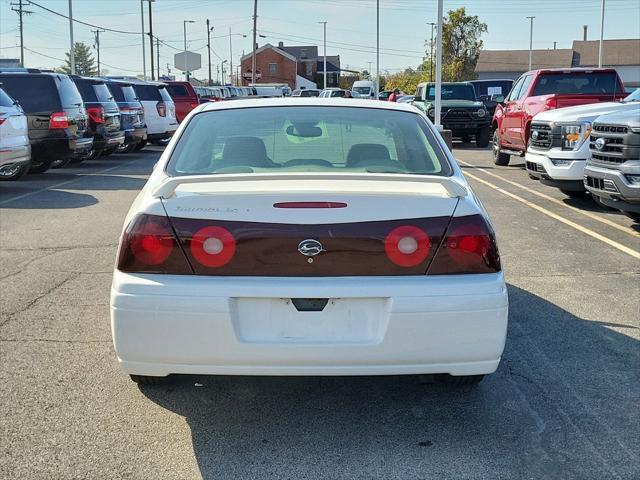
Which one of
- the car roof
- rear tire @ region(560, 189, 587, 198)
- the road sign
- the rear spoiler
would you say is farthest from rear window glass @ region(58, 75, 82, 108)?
the road sign

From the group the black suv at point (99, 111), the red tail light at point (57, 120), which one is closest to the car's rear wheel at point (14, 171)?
the red tail light at point (57, 120)

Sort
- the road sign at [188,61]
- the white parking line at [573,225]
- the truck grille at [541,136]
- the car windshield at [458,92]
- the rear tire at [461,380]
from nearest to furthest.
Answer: the rear tire at [461,380] → the white parking line at [573,225] → the truck grille at [541,136] → the car windshield at [458,92] → the road sign at [188,61]

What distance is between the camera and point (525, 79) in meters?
15.9

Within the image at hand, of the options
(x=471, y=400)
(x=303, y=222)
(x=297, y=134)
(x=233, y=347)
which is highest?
(x=297, y=134)

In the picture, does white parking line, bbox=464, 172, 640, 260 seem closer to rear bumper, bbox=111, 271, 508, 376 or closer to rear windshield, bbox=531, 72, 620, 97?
rear windshield, bbox=531, 72, 620, 97

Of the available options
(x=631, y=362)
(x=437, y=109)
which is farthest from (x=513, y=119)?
(x=631, y=362)

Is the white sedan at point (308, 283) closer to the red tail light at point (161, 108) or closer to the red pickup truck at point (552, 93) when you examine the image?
the red pickup truck at point (552, 93)

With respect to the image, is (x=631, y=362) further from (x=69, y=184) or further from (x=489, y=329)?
(x=69, y=184)

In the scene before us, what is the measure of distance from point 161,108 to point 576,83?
12.0m

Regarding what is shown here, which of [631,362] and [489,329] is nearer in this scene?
[489,329]

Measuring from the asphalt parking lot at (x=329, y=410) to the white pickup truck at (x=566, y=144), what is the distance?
4.83 m

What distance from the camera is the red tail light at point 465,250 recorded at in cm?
345

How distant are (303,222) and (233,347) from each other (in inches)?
24.6

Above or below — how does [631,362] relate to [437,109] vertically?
below
